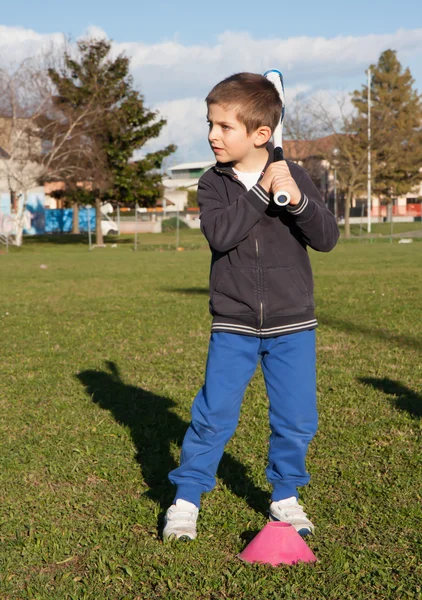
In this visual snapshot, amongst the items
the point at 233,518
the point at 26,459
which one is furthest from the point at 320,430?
the point at 26,459

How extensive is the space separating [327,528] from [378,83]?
6326cm

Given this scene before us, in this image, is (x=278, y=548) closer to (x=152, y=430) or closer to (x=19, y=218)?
Answer: (x=152, y=430)

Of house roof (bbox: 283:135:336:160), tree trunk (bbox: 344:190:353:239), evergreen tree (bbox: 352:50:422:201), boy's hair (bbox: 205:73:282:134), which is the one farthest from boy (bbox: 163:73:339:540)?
evergreen tree (bbox: 352:50:422:201)

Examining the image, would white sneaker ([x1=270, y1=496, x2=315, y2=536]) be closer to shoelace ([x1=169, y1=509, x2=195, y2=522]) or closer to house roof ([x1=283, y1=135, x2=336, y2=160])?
shoelace ([x1=169, y1=509, x2=195, y2=522])

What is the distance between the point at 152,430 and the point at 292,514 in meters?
1.59

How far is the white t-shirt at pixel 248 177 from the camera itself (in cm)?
294

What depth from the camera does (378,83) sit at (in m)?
62.1

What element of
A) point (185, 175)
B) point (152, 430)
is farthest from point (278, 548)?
point (185, 175)

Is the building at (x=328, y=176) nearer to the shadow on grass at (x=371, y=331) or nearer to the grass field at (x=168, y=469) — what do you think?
the shadow on grass at (x=371, y=331)

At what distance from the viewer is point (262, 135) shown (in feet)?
9.41

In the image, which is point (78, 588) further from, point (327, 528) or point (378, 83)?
point (378, 83)

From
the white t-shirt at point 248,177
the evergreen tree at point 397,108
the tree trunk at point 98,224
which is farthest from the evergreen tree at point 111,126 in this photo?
the white t-shirt at point 248,177

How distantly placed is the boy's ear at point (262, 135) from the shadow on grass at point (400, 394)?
7.88 feet

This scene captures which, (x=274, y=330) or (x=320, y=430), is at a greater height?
(x=274, y=330)
